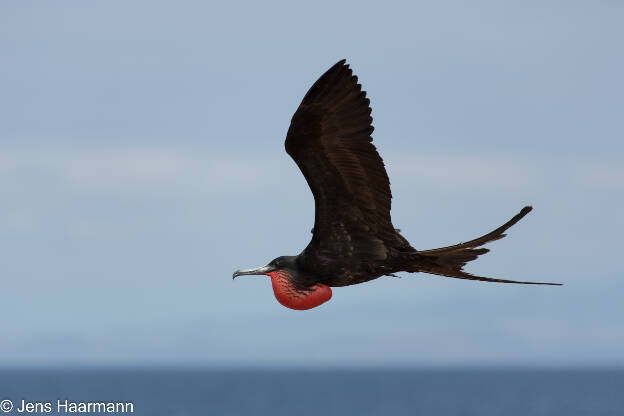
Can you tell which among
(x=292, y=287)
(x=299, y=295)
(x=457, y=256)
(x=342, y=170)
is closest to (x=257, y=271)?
(x=292, y=287)

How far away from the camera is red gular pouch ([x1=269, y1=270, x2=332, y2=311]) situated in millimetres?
10328

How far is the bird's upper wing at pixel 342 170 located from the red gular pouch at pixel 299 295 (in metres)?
0.31

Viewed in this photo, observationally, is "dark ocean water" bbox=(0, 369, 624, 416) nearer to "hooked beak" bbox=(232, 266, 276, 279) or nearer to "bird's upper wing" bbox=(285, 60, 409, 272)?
"hooked beak" bbox=(232, 266, 276, 279)

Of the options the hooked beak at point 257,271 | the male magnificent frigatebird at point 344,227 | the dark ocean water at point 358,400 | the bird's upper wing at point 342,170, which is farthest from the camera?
the dark ocean water at point 358,400

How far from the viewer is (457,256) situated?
1064cm

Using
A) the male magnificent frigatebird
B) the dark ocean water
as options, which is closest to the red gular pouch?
the male magnificent frigatebird

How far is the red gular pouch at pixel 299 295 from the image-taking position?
10.3 m

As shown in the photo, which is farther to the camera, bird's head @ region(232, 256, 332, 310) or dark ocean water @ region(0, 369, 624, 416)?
dark ocean water @ region(0, 369, 624, 416)

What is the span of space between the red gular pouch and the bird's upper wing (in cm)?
31

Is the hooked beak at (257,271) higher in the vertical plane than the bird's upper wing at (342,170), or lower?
lower

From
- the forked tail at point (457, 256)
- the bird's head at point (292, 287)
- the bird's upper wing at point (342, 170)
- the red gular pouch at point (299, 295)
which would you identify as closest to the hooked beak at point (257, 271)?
the bird's head at point (292, 287)

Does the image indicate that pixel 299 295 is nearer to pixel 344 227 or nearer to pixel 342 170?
pixel 344 227

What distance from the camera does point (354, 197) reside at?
414 inches

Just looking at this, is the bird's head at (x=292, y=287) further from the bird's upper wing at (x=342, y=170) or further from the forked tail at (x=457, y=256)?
the forked tail at (x=457, y=256)
